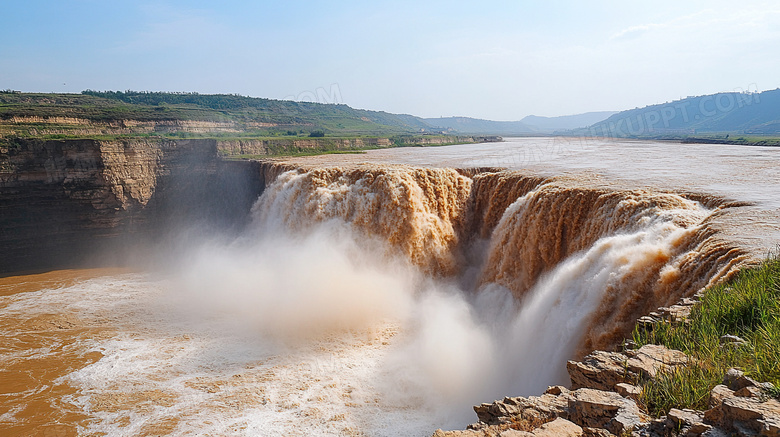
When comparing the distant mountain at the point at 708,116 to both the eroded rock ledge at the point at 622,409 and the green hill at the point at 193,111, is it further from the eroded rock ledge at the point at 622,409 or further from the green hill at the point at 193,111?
the eroded rock ledge at the point at 622,409

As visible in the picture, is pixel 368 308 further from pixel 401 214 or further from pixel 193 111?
pixel 193 111

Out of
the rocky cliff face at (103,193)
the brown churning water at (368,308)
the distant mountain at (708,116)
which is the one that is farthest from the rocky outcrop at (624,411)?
the distant mountain at (708,116)

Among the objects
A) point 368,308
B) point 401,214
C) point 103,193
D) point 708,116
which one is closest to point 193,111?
point 103,193

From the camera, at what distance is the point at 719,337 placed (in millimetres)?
4785

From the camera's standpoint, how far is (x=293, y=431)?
911 cm

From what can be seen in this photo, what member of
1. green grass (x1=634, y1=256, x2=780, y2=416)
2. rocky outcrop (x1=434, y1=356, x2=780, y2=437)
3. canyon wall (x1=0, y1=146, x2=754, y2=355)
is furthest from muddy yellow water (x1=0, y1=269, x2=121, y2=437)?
green grass (x1=634, y1=256, x2=780, y2=416)

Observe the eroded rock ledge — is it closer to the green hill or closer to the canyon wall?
the canyon wall

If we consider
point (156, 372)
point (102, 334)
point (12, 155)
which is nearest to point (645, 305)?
point (156, 372)

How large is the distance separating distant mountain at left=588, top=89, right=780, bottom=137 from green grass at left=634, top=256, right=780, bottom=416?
2826 inches

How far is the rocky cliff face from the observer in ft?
78.3

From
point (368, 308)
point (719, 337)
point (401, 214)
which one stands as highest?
point (401, 214)

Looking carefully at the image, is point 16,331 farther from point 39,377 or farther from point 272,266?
point 272,266

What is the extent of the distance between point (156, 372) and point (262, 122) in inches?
2321

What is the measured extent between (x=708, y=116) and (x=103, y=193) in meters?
100
